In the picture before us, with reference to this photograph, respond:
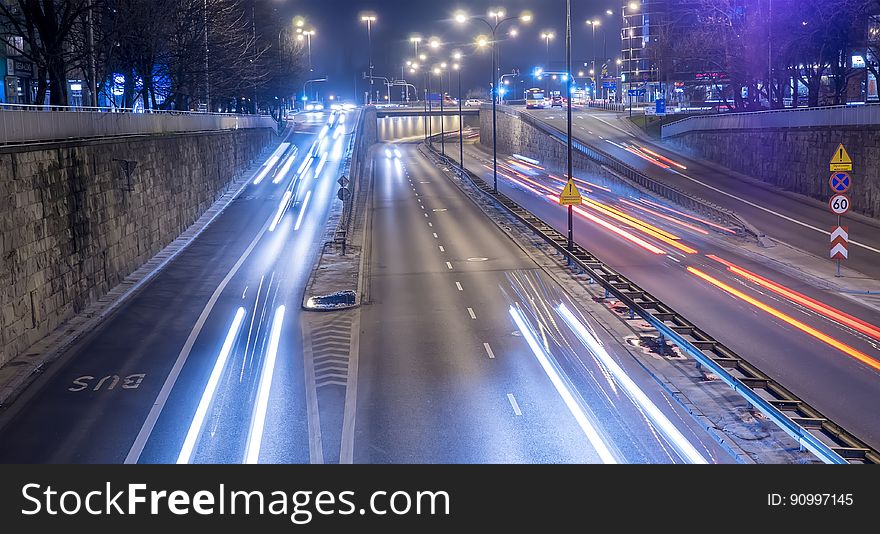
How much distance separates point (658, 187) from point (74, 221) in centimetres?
4240

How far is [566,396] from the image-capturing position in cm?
2108

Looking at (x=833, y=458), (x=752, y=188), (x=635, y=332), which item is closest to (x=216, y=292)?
(x=635, y=332)

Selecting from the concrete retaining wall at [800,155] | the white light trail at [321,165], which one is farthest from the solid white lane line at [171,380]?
the white light trail at [321,165]

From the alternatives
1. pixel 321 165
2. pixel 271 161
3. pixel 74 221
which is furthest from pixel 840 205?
pixel 271 161

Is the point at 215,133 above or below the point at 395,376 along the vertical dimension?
above

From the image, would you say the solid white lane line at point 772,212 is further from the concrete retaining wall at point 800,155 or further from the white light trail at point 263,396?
the white light trail at point 263,396

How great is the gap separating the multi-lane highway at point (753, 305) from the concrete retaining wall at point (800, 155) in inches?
309

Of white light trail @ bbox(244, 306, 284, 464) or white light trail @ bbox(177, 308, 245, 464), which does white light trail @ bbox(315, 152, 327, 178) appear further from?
white light trail @ bbox(244, 306, 284, 464)

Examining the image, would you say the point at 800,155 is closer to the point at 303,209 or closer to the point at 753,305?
the point at 303,209

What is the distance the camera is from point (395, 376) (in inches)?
910

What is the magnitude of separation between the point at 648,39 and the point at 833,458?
176365 mm

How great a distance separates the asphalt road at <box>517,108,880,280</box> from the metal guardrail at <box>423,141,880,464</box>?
10.9 m

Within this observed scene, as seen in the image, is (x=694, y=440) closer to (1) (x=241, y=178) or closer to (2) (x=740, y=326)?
(2) (x=740, y=326)

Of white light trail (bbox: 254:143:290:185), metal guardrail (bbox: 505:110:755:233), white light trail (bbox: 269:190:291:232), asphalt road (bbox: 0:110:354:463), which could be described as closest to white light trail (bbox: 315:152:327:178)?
white light trail (bbox: 254:143:290:185)
